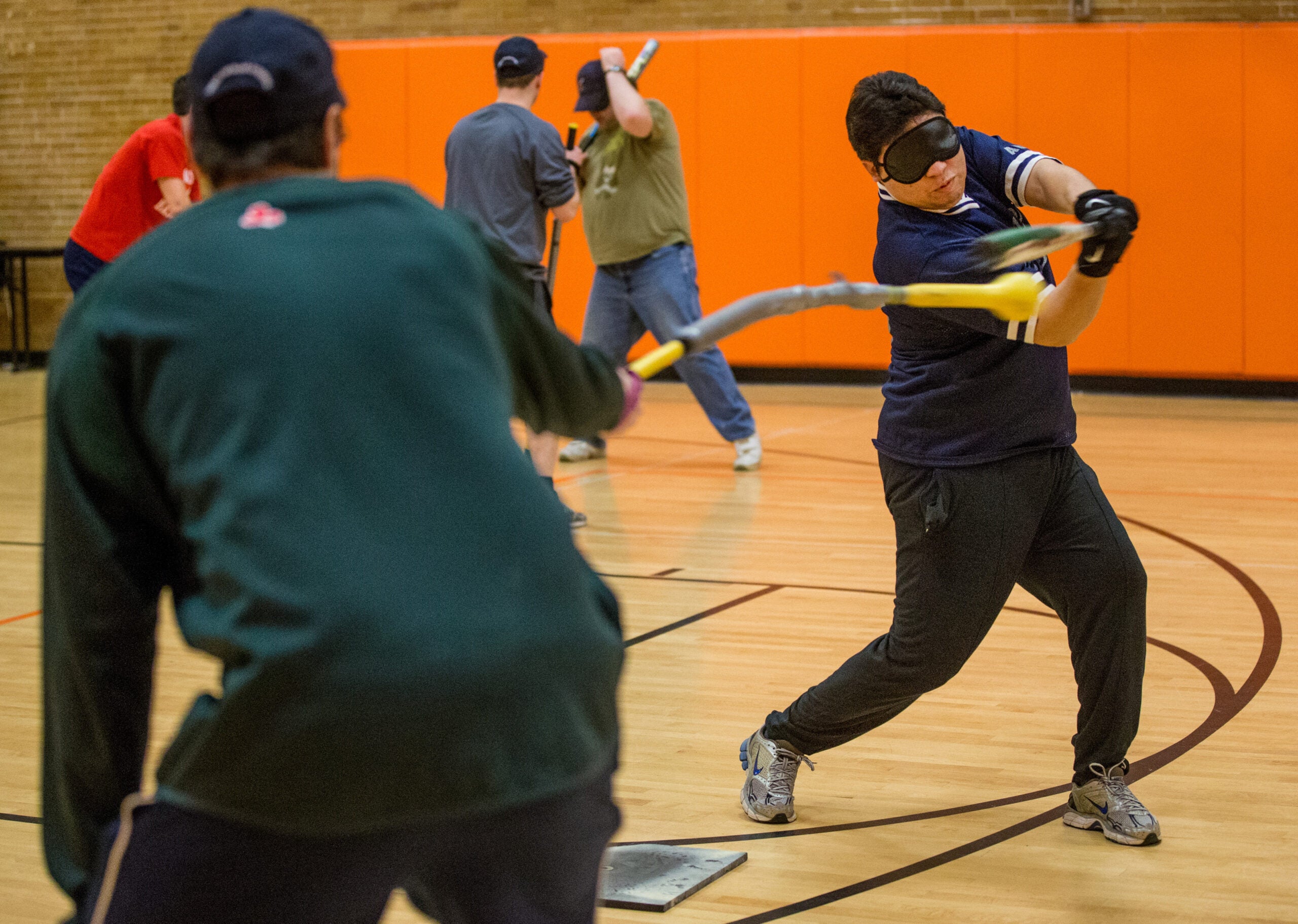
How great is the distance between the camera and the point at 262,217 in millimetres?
1150

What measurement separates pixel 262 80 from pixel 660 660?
289 centimetres

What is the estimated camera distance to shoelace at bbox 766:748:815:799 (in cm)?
284

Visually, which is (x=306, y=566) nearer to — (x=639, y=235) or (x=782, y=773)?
(x=782, y=773)

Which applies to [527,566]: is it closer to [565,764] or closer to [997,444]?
[565,764]

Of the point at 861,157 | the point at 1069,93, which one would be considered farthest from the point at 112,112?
the point at 861,157

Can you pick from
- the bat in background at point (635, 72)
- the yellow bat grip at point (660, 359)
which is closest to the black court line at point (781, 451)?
the bat in background at point (635, 72)

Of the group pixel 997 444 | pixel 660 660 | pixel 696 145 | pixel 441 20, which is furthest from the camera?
pixel 441 20

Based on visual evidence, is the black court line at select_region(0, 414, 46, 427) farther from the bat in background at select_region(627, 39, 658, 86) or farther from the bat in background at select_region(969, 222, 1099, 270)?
the bat in background at select_region(969, 222, 1099, 270)

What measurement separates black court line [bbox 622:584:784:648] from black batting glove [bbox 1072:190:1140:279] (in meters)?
2.00

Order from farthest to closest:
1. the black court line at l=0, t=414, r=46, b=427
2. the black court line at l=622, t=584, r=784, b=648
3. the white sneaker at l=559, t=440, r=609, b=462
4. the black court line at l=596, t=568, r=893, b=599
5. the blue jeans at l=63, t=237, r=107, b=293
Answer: the black court line at l=0, t=414, r=46, b=427 → the white sneaker at l=559, t=440, r=609, b=462 → the blue jeans at l=63, t=237, r=107, b=293 → the black court line at l=596, t=568, r=893, b=599 → the black court line at l=622, t=584, r=784, b=648

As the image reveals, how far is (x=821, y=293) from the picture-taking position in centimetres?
170

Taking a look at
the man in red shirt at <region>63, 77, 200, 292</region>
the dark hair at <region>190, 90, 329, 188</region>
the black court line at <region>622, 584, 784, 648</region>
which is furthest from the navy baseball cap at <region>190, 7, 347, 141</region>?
the man in red shirt at <region>63, 77, 200, 292</region>

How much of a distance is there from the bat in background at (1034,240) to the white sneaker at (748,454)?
4577 millimetres

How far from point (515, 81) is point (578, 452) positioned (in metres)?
2.38
